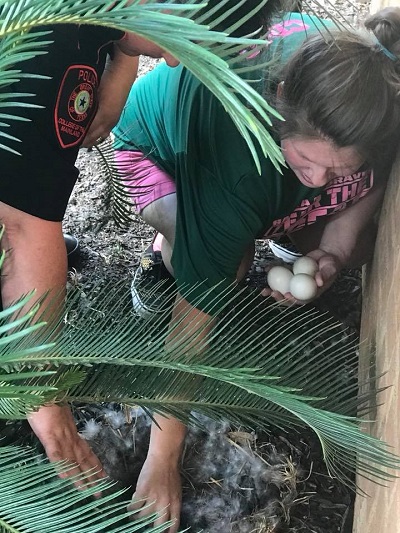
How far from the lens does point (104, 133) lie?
1151 mm

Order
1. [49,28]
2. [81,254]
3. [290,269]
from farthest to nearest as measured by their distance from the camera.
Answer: [81,254]
[290,269]
[49,28]

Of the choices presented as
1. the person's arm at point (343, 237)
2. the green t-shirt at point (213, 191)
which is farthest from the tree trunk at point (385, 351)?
the green t-shirt at point (213, 191)

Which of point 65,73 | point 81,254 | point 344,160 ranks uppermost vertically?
point 65,73

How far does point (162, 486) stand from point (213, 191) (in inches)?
21.1

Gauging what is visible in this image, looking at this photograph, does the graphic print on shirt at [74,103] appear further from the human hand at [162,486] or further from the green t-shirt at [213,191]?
the human hand at [162,486]

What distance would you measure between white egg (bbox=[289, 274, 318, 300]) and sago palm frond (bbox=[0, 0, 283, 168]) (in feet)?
2.87

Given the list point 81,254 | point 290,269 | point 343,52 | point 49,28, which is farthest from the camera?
point 81,254

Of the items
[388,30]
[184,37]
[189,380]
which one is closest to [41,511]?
[189,380]

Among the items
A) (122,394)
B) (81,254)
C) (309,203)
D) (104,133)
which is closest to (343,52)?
(309,203)

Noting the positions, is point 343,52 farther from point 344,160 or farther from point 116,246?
point 116,246

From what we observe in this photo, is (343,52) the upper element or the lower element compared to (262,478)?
upper

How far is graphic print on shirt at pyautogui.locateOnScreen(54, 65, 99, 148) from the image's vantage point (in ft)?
2.71

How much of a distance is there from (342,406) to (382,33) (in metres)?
0.57

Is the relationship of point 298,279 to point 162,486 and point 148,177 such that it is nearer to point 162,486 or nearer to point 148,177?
point 148,177
